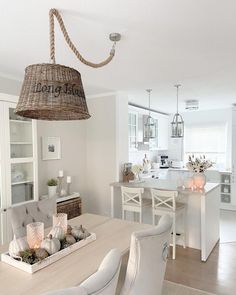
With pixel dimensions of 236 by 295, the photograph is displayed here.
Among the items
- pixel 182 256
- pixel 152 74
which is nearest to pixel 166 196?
pixel 182 256

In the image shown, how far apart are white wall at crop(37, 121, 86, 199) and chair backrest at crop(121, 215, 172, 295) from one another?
2.52m

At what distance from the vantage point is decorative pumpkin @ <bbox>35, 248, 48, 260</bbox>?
152 centimetres

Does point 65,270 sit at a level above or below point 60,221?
below

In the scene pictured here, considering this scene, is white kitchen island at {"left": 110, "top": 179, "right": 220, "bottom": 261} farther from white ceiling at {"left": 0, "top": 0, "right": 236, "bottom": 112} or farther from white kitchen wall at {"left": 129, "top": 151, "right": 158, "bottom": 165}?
white kitchen wall at {"left": 129, "top": 151, "right": 158, "bottom": 165}

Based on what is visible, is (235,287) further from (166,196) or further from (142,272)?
(142,272)

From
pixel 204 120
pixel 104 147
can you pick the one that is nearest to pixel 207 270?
pixel 104 147

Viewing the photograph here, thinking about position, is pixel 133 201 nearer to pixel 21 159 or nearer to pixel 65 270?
pixel 21 159

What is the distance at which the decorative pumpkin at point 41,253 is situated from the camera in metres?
1.52

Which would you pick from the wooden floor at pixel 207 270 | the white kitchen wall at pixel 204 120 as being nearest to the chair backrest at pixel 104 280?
the wooden floor at pixel 207 270

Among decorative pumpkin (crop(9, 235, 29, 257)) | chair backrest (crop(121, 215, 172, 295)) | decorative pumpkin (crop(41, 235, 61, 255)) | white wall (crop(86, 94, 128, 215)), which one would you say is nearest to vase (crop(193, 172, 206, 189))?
white wall (crop(86, 94, 128, 215))

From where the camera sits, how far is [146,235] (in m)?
1.42

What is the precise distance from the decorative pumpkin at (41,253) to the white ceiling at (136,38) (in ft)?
5.27

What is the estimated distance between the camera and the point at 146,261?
4.69 ft

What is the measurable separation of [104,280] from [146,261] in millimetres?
516
